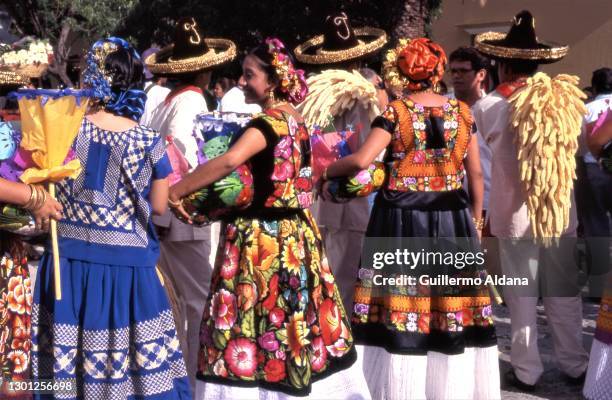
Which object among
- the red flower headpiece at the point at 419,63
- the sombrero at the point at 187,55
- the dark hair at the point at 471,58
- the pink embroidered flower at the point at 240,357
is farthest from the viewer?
the dark hair at the point at 471,58

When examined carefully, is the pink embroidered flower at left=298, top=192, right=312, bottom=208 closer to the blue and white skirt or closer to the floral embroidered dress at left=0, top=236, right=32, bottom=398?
the blue and white skirt

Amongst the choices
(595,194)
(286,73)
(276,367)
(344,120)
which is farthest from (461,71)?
(276,367)

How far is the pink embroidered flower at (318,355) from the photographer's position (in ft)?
14.8

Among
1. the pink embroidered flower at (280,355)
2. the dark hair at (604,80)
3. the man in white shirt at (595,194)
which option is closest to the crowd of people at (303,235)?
the pink embroidered flower at (280,355)

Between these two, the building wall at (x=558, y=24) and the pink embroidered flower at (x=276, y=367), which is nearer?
the pink embroidered flower at (x=276, y=367)

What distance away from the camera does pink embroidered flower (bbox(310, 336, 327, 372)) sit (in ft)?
14.8

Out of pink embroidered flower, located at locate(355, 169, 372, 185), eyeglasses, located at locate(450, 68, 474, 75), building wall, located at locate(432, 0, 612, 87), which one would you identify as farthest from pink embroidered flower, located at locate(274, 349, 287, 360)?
building wall, located at locate(432, 0, 612, 87)

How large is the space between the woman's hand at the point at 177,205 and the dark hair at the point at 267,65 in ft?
2.21

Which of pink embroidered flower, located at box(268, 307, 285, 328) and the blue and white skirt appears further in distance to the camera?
pink embroidered flower, located at box(268, 307, 285, 328)

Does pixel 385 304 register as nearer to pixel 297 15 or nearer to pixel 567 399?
pixel 567 399

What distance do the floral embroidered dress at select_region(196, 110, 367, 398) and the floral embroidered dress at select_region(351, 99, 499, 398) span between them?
0.68 m

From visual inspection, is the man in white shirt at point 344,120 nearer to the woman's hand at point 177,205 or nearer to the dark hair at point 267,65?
the dark hair at point 267,65

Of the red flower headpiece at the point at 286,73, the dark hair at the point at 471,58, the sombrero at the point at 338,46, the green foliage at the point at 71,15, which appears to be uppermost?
the red flower headpiece at the point at 286,73

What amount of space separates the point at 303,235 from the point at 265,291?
338mm
